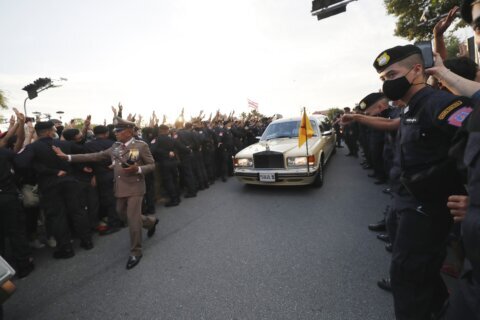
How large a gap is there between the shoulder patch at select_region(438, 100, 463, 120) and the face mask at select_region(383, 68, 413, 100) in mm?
356

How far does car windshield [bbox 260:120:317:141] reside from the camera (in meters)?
7.04

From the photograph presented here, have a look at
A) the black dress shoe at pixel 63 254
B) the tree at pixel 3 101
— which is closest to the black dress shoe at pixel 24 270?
the black dress shoe at pixel 63 254

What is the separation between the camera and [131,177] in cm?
344

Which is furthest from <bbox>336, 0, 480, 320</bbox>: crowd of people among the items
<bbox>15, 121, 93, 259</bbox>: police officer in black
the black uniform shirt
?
the black uniform shirt

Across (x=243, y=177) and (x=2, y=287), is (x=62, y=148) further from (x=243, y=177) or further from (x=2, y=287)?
(x=243, y=177)

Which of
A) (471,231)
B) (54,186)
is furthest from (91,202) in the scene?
(471,231)

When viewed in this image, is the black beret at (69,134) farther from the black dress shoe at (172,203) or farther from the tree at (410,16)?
the tree at (410,16)

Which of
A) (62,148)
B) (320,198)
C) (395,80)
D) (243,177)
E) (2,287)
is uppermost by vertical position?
(395,80)

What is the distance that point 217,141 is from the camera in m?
8.09

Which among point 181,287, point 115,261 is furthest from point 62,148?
point 181,287

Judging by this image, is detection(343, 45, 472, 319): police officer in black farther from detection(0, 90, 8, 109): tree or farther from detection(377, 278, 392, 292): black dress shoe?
detection(0, 90, 8, 109): tree

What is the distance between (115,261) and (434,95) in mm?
3977

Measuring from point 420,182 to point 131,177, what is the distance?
3255mm

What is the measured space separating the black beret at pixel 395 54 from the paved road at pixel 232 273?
206 centimetres
